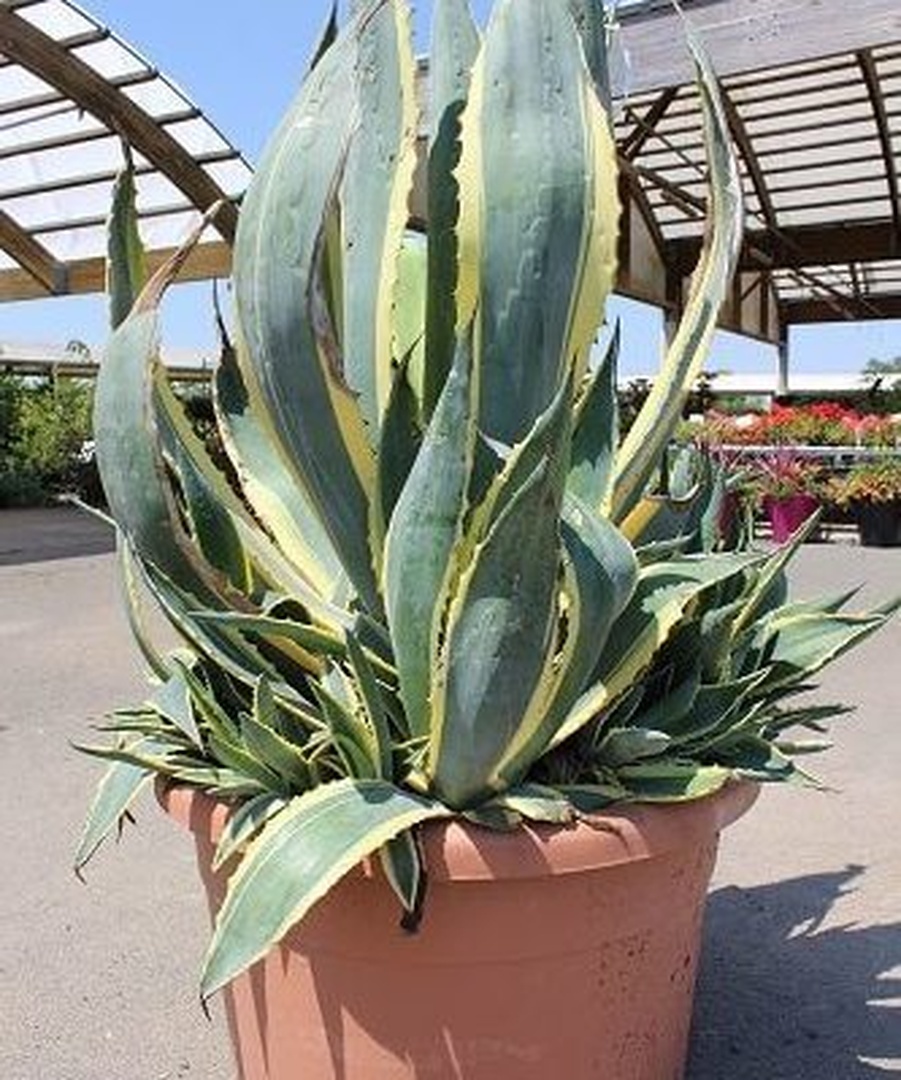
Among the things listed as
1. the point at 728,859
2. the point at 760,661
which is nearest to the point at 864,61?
the point at 728,859

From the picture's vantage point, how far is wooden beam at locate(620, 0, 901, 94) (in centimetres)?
794

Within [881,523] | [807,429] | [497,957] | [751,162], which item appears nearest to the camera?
[497,957]

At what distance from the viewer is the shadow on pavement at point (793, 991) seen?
2.43m

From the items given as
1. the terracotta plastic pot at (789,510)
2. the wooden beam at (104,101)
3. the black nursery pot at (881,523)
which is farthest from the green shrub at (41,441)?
the black nursery pot at (881,523)

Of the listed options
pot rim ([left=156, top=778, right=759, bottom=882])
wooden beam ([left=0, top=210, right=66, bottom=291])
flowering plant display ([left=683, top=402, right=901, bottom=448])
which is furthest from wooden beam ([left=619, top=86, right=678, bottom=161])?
pot rim ([left=156, top=778, right=759, bottom=882])

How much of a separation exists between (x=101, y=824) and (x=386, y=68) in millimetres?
1202

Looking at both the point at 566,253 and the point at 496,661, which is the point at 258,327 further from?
the point at 496,661

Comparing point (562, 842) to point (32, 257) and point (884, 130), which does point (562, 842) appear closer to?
point (884, 130)

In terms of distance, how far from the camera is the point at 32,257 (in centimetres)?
1510

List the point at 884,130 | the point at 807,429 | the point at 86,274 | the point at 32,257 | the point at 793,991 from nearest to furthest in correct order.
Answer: the point at 793,991 → the point at 807,429 → the point at 884,130 → the point at 32,257 → the point at 86,274

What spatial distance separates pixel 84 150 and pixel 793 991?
1234 cm

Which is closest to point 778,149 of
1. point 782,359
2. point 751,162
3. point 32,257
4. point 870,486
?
point 751,162

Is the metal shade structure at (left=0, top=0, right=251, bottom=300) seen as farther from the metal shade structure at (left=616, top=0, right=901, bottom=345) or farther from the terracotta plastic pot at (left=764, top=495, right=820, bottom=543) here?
the terracotta plastic pot at (left=764, top=495, right=820, bottom=543)

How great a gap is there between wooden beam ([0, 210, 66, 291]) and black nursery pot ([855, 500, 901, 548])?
9226mm
